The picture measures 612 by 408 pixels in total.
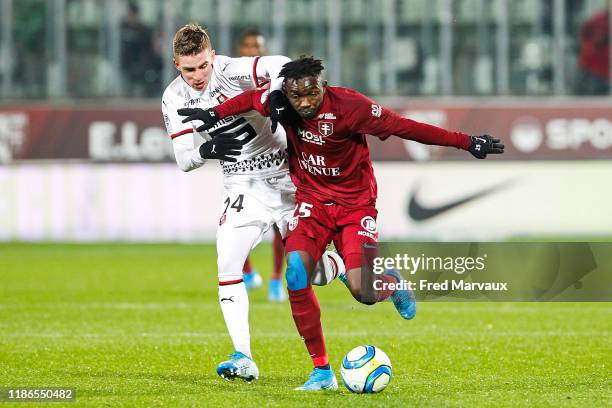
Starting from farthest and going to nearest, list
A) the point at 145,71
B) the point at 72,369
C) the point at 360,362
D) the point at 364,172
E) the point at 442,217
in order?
the point at 145,71 < the point at 442,217 < the point at 72,369 < the point at 364,172 < the point at 360,362

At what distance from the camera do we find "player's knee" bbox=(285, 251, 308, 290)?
269 inches

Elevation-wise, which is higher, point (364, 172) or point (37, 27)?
point (37, 27)

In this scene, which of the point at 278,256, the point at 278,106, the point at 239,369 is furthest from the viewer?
the point at 278,256

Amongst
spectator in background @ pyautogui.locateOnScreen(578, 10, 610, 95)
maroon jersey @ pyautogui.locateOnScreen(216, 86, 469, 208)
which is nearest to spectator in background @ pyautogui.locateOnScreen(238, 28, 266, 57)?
maroon jersey @ pyautogui.locateOnScreen(216, 86, 469, 208)

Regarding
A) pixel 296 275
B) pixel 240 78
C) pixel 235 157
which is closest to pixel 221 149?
pixel 235 157

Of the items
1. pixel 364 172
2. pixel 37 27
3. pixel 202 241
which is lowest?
pixel 202 241

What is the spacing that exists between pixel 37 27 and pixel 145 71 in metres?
2.14

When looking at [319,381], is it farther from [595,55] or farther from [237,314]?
[595,55]

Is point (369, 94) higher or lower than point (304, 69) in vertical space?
lower

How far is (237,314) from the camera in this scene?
24.2 ft

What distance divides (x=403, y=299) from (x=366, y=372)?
63cm

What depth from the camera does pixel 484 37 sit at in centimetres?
2295

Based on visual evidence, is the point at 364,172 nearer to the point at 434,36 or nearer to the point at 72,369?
the point at 72,369

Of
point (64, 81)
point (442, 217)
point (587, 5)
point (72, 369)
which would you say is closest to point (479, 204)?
point (442, 217)
